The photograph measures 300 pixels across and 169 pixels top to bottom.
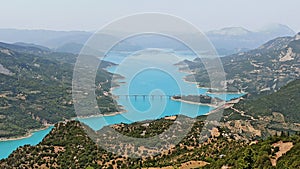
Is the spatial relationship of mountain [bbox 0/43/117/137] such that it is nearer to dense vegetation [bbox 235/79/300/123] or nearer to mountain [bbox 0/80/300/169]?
dense vegetation [bbox 235/79/300/123]

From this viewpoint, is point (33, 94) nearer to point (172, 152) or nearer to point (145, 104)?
point (145, 104)

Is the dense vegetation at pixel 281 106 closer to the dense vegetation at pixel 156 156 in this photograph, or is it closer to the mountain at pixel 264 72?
the mountain at pixel 264 72

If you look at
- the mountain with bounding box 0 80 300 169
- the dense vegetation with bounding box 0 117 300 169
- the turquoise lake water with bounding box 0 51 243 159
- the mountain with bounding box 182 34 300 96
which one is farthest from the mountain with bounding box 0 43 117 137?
the mountain with bounding box 0 80 300 169

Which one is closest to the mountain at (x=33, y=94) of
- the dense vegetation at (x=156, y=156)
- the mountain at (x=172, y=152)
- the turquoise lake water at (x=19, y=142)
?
the turquoise lake water at (x=19, y=142)

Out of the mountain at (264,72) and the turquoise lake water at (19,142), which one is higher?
the mountain at (264,72)

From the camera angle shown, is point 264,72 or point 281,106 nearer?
point 281,106

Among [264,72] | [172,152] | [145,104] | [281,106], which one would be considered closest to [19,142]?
[145,104]

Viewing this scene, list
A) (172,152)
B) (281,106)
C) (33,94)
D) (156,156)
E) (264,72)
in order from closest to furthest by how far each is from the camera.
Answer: (156,156) → (172,152) → (281,106) → (33,94) → (264,72)

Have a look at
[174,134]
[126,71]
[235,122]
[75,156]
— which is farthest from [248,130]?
[174,134]
